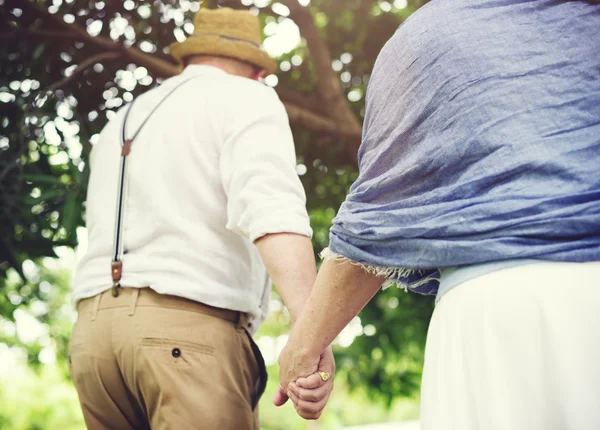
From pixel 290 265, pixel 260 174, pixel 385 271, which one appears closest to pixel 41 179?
pixel 260 174

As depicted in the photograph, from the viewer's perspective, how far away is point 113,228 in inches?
84.0

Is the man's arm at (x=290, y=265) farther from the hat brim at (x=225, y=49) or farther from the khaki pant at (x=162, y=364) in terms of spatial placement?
the hat brim at (x=225, y=49)

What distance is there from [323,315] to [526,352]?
506 mm

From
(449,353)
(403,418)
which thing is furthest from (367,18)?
(403,418)

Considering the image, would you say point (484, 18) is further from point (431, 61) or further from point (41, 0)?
point (41, 0)

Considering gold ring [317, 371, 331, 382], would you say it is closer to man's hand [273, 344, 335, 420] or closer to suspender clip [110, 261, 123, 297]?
man's hand [273, 344, 335, 420]

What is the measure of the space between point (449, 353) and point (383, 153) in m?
0.40

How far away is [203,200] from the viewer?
2098mm

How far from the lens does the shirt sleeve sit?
1945 millimetres

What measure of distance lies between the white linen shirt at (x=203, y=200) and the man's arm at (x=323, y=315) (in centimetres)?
33

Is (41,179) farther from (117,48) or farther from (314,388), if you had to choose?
(314,388)

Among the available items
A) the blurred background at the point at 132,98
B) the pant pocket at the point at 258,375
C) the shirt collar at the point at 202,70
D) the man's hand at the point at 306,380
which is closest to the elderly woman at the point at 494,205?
the man's hand at the point at 306,380

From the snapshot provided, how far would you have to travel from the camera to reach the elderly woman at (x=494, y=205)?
117 cm

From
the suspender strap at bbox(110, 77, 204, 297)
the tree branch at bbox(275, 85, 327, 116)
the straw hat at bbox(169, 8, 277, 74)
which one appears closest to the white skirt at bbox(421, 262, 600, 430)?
the suspender strap at bbox(110, 77, 204, 297)
